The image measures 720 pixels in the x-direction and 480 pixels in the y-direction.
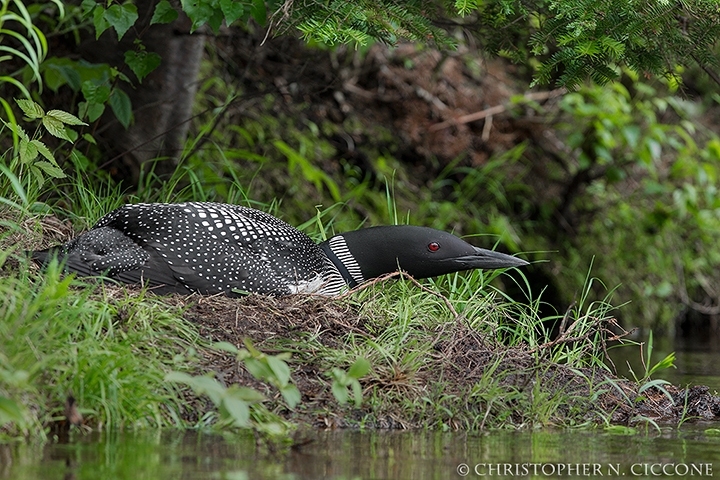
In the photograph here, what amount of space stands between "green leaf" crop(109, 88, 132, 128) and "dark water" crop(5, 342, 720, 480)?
92.0 inches

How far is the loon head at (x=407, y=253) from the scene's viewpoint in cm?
444

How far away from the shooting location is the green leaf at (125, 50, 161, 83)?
15.3ft

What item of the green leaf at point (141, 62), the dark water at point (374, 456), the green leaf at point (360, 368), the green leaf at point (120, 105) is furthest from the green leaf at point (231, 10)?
the dark water at point (374, 456)

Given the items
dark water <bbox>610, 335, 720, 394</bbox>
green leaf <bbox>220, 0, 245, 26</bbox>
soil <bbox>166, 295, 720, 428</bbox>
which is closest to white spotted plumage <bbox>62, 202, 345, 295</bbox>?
soil <bbox>166, 295, 720, 428</bbox>

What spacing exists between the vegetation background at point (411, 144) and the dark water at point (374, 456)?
6.73 ft

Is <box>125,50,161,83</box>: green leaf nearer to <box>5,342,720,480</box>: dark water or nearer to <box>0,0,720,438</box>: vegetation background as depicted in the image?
<box>0,0,720,438</box>: vegetation background

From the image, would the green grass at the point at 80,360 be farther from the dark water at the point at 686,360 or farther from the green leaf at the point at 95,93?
the dark water at the point at 686,360

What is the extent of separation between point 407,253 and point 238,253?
0.83 metres

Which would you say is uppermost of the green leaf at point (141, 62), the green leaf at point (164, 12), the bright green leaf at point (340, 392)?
the green leaf at point (164, 12)

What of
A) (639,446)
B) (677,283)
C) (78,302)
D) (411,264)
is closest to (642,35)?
(411,264)

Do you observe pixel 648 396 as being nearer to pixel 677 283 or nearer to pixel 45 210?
pixel 45 210

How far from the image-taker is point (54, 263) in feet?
10.1

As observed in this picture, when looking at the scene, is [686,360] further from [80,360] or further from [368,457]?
[80,360]

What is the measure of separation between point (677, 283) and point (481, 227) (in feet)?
6.58
